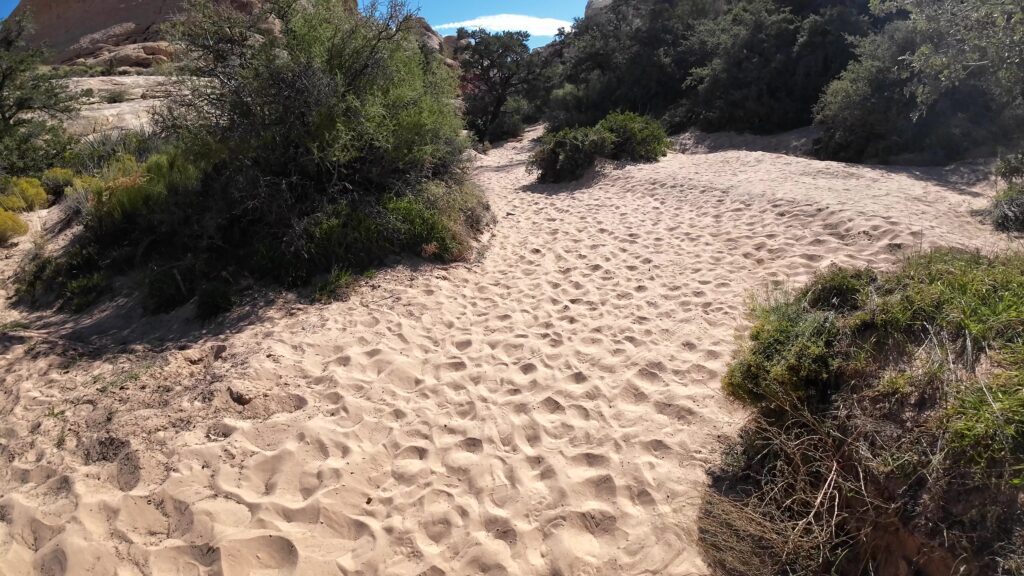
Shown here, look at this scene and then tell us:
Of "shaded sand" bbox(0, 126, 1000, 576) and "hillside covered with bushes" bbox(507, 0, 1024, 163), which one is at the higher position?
"hillside covered with bushes" bbox(507, 0, 1024, 163)

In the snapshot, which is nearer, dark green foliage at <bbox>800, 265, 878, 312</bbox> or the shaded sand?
the shaded sand

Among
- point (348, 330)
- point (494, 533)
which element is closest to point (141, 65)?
point (348, 330)

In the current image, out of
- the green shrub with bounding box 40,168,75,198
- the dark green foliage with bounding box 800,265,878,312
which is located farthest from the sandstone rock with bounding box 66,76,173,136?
the dark green foliage with bounding box 800,265,878,312

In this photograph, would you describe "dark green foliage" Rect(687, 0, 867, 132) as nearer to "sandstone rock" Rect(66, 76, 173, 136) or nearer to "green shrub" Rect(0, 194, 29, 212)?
"sandstone rock" Rect(66, 76, 173, 136)

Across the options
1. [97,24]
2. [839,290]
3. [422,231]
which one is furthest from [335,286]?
[97,24]

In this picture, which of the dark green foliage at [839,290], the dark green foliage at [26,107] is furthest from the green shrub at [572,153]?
the dark green foliage at [26,107]

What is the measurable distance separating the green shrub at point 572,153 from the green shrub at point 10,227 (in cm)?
814

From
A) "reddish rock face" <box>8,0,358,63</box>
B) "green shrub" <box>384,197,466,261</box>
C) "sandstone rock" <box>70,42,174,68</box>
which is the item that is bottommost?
"green shrub" <box>384,197,466,261</box>

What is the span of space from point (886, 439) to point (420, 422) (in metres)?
2.62

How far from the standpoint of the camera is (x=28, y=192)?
27.2 feet

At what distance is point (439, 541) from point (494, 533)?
29 centimetres

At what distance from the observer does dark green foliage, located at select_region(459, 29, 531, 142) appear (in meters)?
19.9

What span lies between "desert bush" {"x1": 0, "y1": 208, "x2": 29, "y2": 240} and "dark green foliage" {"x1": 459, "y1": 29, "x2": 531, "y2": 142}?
14358mm

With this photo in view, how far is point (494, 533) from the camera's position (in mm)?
2826
